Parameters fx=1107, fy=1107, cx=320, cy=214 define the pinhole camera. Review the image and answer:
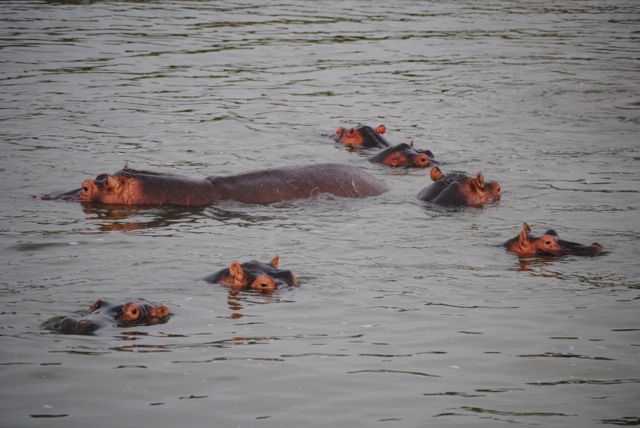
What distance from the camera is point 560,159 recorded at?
14.5 metres

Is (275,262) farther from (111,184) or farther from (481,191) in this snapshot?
(481,191)

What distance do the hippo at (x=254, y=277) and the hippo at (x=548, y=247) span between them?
231 centimetres

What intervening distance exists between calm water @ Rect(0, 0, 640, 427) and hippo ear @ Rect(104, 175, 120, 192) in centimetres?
37

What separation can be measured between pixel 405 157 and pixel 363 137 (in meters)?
1.28

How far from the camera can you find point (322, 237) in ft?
34.9

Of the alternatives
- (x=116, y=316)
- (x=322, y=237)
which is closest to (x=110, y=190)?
(x=322, y=237)

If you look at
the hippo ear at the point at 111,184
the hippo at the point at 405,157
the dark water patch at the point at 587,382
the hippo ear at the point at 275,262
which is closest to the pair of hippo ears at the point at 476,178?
the hippo at the point at 405,157

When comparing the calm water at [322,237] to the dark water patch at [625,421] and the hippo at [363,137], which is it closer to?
the dark water patch at [625,421]

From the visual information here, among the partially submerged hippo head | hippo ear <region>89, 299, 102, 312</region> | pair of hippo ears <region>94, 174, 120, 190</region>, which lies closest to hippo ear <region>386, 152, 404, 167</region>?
the partially submerged hippo head

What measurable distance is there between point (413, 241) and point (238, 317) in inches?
115

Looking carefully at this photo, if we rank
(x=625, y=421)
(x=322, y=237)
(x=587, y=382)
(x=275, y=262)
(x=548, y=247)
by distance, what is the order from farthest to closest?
1. (x=322, y=237)
2. (x=548, y=247)
3. (x=275, y=262)
4. (x=587, y=382)
5. (x=625, y=421)

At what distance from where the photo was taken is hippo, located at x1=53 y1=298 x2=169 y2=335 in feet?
24.9

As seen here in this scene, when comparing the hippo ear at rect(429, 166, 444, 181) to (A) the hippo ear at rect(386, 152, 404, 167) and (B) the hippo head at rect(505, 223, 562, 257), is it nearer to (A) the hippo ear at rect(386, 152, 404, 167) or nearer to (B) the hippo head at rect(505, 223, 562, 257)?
(A) the hippo ear at rect(386, 152, 404, 167)

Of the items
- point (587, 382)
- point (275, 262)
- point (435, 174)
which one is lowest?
point (587, 382)
